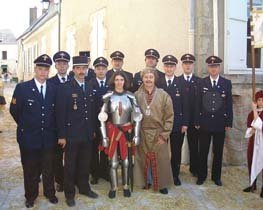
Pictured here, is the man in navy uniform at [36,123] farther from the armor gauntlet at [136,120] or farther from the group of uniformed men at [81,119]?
the armor gauntlet at [136,120]

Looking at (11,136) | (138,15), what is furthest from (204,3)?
(11,136)

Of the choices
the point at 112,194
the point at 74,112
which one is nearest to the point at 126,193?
the point at 112,194

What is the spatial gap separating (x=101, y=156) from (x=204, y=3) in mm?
3135

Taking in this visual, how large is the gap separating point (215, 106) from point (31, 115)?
2.65 meters

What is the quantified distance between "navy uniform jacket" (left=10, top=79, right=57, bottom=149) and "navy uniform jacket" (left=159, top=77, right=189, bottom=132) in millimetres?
1926

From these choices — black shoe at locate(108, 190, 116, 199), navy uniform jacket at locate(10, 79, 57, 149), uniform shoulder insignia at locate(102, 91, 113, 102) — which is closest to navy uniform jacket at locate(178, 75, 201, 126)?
uniform shoulder insignia at locate(102, 91, 113, 102)

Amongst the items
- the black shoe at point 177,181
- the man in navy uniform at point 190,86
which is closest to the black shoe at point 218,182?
the black shoe at point 177,181

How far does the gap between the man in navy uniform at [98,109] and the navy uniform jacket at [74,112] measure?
1.03 ft

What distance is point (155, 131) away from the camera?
598 centimetres

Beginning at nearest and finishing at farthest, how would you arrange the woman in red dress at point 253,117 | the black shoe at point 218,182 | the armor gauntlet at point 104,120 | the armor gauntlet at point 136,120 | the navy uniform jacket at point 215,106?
the armor gauntlet at point 104,120
the armor gauntlet at point 136,120
the woman in red dress at point 253,117
the navy uniform jacket at point 215,106
the black shoe at point 218,182

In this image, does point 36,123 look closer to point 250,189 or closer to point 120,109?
point 120,109

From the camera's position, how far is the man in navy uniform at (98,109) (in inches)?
239

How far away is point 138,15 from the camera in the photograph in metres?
8.61

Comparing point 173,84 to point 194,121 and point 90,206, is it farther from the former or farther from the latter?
point 90,206
